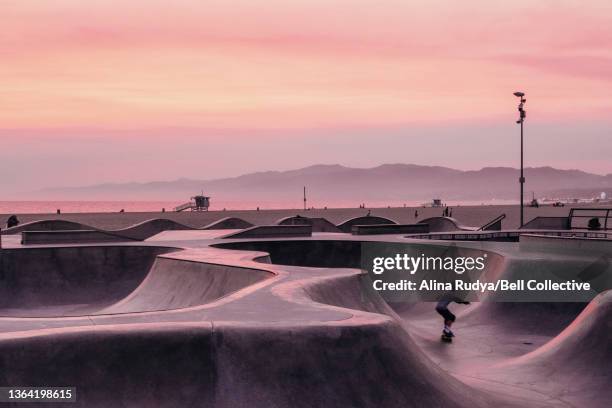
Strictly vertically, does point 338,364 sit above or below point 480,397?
above

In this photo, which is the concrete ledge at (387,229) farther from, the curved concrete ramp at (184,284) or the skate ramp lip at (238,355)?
the skate ramp lip at (238,355)

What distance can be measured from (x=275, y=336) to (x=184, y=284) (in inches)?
399

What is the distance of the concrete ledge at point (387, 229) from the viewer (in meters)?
33.7

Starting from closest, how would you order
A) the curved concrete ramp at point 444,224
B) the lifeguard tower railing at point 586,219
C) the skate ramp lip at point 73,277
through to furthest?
1. the skate ramp lip at point 73,277
2. the lifeguard tower railing at point 586,219
3. the curved concrete ramp at point 444,224

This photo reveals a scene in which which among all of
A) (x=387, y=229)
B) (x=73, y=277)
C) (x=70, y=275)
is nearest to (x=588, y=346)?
(x=73, y=277)

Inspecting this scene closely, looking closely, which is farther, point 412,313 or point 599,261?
point 412,313

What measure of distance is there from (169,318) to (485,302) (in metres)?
13.2

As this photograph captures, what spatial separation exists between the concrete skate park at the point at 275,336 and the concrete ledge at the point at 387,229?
654 centimetres

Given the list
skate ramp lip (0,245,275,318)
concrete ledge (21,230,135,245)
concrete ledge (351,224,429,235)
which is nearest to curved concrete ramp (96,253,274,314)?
skate ramp lip (0,245,275,318)

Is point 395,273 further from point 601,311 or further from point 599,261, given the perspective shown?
point 601,311

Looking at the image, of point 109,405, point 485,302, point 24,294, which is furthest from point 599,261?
point 24,294

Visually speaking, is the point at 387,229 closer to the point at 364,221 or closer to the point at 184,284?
the point at 364,221

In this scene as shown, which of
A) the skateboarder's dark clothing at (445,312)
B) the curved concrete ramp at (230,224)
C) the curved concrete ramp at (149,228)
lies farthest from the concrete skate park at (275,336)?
the curved concrete ramp at (230,224)

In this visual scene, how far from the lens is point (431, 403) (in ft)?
34.2
